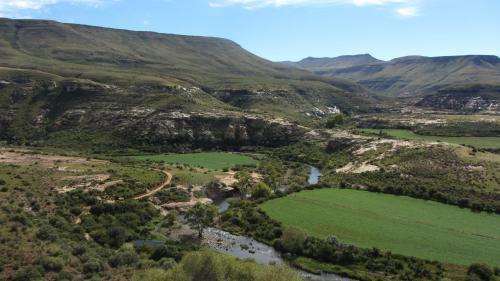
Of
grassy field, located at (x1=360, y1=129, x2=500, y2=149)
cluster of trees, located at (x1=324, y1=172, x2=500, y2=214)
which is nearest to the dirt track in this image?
cluster of trees, located at (x1=324, y1=172, x2=500, y2=214)

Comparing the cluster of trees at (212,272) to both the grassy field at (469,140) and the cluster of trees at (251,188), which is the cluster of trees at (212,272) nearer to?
the cluster of trees at (251,188)

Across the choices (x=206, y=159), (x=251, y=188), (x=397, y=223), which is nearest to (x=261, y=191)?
(x=251, y=188)

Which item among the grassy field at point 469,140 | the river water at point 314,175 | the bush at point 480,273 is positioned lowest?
the river water at point 314,175

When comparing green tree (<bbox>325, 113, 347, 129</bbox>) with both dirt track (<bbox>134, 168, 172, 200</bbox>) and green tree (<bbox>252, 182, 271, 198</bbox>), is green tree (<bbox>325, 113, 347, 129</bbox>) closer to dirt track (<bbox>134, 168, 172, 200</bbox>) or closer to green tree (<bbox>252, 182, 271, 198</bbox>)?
dirt track (<bbox>134, 168, 172, 200</bbox>)

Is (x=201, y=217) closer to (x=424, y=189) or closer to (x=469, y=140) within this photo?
(x=424, y=189)

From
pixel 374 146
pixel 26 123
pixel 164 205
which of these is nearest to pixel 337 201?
pixel 164 205

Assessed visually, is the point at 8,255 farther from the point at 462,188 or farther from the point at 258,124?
the point at 258,124

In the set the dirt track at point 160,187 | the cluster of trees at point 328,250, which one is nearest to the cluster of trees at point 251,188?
the cluster of trees at point 328,250
